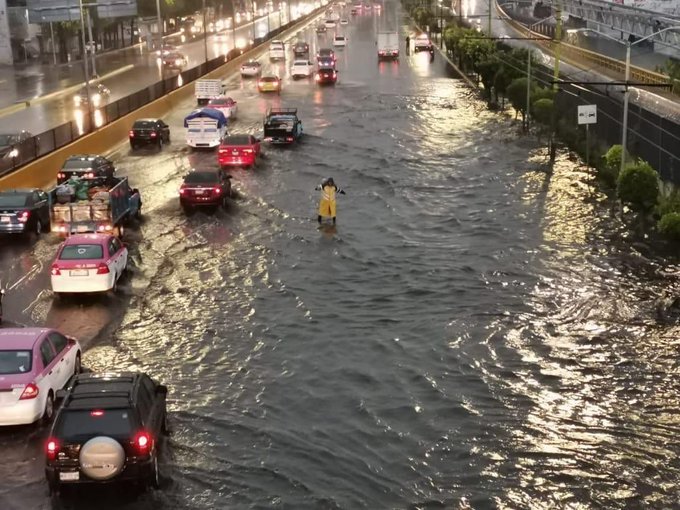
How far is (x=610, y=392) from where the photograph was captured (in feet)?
71.5

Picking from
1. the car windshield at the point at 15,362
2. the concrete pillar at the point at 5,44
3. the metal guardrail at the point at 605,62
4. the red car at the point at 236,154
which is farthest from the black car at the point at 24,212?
the concrete pillar at the point at 5,44

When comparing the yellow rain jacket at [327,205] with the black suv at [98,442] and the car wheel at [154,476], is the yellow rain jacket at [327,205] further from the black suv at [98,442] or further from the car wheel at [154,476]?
the black suv at [98,442]

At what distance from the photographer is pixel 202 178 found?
39750 millimetres

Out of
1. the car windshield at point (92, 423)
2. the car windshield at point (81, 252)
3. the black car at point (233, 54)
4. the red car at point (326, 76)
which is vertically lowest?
the red car at point (326, 76)

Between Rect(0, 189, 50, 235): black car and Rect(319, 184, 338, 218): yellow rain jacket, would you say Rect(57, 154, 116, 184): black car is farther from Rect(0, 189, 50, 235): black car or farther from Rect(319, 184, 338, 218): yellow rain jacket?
Rect(319, 184, 338, 218): yellow rain jacket

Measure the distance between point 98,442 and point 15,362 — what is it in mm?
4144

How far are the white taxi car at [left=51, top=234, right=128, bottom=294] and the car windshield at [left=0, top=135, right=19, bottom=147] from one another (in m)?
21.3

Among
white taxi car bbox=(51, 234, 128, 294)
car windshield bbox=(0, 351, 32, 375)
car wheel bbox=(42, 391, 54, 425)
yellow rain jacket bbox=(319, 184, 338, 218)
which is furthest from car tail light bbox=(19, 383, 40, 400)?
yellow rain jacket bbox=(319, 184, 338, 218)

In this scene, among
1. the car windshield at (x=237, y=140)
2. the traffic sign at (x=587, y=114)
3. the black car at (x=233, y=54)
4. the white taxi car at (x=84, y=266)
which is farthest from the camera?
the black car at (x=233, y=54)

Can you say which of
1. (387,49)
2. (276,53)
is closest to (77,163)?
(276,53)

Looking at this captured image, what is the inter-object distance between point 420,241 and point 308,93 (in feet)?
159

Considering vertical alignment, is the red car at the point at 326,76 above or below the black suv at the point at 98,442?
below

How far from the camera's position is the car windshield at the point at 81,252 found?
28125mm

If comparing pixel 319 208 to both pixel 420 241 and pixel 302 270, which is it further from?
pixel 302 270
